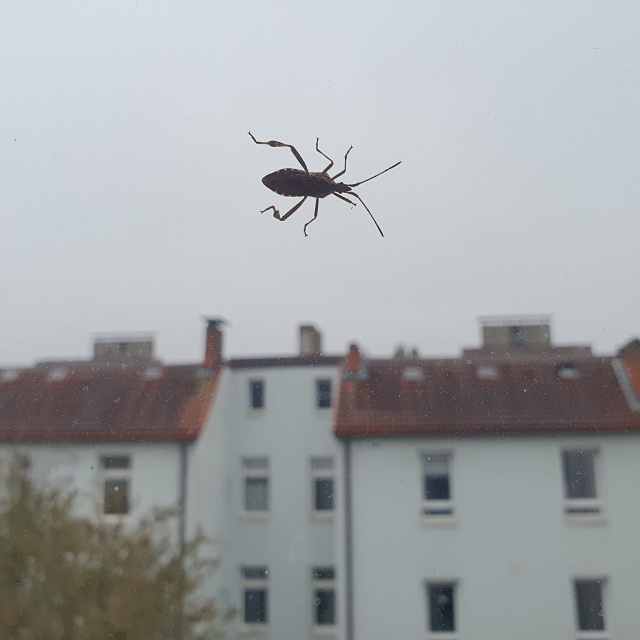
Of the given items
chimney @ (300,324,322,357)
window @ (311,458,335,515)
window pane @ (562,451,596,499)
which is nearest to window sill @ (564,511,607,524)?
window pane @ (562,451,596,499)

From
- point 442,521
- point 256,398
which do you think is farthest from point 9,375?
point 442,521

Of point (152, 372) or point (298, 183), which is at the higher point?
point (152, 372)

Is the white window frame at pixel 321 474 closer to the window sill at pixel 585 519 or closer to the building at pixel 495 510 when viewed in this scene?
the building at pixel 495 510

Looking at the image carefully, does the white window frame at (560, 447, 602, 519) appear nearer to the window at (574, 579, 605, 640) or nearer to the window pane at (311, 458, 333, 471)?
the window at (574, 579, 605, 640)

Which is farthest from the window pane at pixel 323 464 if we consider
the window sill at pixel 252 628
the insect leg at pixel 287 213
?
the insect leg at pixel 287 213

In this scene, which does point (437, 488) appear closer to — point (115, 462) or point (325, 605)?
point (325, 605)

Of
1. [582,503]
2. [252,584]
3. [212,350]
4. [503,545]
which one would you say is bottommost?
[252,584]

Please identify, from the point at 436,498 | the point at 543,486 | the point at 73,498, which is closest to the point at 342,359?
the point at 436,498
